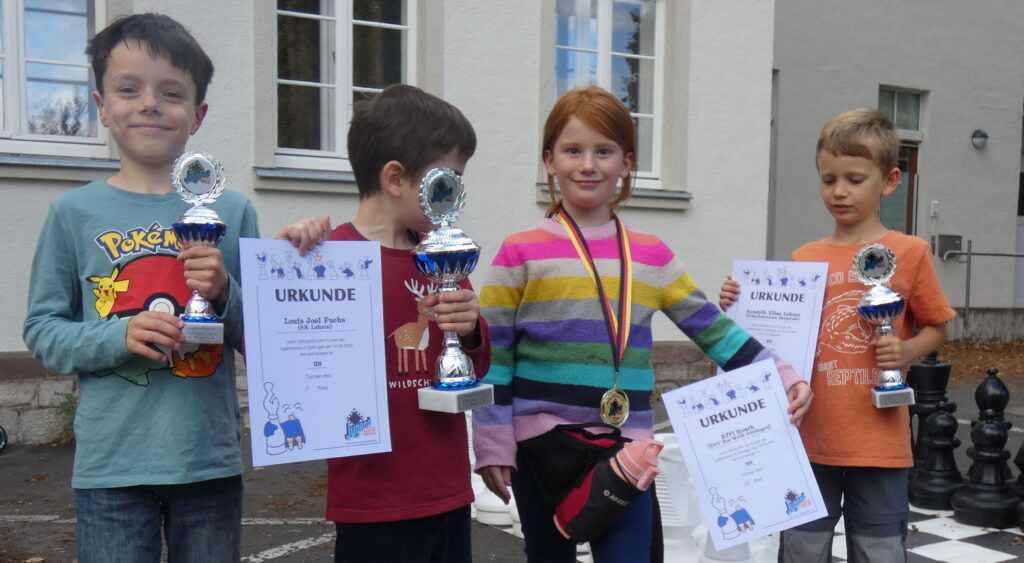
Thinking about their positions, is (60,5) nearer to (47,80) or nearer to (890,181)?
(47,80)

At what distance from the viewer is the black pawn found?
5.15 meters

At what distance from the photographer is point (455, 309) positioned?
7.24ft

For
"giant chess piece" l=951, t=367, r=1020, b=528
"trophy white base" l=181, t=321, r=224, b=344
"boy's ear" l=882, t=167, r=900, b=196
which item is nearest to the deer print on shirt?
"trophy white base" l=181, t=321, r=224, b=344

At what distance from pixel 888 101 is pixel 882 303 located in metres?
12.2

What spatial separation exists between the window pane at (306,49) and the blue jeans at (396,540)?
19.5 feet

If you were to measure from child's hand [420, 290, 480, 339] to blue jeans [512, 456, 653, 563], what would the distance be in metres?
0.54

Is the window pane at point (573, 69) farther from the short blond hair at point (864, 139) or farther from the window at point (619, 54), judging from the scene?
the short blond hair at point (864, 139)

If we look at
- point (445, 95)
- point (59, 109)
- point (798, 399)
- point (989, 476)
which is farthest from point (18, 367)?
point (989, 476)

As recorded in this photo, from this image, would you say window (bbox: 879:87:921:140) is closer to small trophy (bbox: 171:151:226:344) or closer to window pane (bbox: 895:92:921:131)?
window pane (bbox: 895:92:921:131)

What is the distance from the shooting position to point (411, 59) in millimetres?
7930

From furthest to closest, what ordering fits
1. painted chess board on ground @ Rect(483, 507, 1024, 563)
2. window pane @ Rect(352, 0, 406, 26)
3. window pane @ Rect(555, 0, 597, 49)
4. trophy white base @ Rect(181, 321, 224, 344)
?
window pane @ Rect(555, 0, 597, 49), window pane @ Rect(352, 0, 406, 26), painted chess board on ground @ Rect(483, 507, 1024, 563), trophy white base @ Rect(181, 321, 224, 344)

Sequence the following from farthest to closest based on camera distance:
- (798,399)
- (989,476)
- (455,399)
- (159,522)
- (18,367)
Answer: (18,367) < (989,476) < (798,399) < (159,522) < (455,399)

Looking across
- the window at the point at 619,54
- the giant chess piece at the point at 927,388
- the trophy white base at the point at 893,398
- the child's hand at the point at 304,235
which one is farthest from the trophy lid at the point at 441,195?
the window at the point at 619,54

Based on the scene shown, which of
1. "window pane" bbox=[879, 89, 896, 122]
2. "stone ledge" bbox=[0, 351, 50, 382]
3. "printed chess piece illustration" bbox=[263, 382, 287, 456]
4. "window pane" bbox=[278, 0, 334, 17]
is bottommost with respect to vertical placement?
"stone ledge" bbox=[0, 351, 50, 382]
